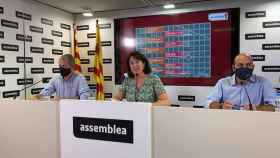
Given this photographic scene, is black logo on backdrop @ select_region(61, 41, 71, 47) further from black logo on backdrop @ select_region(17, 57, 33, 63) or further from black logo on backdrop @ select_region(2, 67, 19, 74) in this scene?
black logo on backdrop @ select_region(2, 67, 19, 74)

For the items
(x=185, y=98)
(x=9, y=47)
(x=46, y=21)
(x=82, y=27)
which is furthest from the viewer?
(x=82, y=27)

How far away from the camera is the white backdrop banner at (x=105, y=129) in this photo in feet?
2.47

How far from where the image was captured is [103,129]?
80cm

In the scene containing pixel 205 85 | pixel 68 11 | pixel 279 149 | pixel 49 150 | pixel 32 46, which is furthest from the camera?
pixel 68 11

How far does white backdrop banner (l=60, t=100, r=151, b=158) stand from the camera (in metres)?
0.75

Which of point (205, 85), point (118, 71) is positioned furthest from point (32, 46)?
point (205, 85)

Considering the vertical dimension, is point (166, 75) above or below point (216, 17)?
below

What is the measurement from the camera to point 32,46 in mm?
3232

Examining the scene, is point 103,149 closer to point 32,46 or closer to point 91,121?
point 91,121

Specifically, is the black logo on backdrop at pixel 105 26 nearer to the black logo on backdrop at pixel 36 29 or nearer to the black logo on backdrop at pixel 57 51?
the black logo on backdrop at pixel 57 51

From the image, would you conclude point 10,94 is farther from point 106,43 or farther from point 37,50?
point 106,43

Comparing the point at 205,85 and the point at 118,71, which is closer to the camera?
the point at 205,85

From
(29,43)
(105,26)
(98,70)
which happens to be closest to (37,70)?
(29,43)

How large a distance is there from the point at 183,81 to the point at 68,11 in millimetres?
2050
